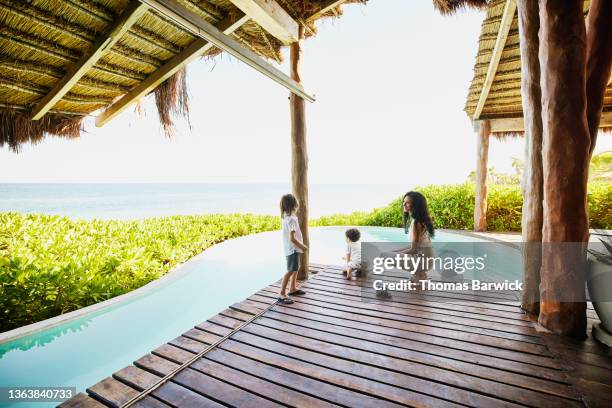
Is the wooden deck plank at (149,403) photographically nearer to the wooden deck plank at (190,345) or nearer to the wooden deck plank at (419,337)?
the wooden deck plank at (190,345)

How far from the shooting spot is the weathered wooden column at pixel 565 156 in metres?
2.06

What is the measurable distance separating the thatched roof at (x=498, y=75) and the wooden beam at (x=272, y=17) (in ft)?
11.6

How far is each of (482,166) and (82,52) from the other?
26.7ft

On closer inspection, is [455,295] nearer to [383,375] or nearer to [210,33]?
[383,375]

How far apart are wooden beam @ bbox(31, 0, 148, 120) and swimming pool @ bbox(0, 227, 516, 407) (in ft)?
8.49

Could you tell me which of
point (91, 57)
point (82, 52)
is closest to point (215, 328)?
point (91, 57)

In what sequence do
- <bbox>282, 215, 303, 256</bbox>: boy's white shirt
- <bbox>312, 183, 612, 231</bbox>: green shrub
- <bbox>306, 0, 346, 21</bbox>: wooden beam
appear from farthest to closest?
<bbox>312, 183, 612, 231</bbox>: green shrub → <bbox>306, 0, 346, 21</bbox>: wooden beam → <bbox>282, 215, 303, 256</bbox>: boy's white shirt

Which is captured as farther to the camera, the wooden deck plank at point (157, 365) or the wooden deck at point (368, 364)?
the wooden deck plank at point (157, 365)

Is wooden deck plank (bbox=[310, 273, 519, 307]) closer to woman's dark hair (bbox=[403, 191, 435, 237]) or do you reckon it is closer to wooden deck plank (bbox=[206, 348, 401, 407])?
woman's dark hair (bbox=[403, 191, 435, 237])

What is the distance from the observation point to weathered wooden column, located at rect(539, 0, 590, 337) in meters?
2.06

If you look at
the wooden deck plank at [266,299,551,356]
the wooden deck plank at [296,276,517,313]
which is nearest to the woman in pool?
the wooden deck plank at [296,276,517,313]

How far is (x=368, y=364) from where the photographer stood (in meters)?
2.06

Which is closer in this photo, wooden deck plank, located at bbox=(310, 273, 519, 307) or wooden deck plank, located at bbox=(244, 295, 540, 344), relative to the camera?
wooden deck plank, located at bbox=(244, 295, 540, 344)

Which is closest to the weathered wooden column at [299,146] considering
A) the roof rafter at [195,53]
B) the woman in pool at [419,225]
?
the roof rafter at [195,53]
